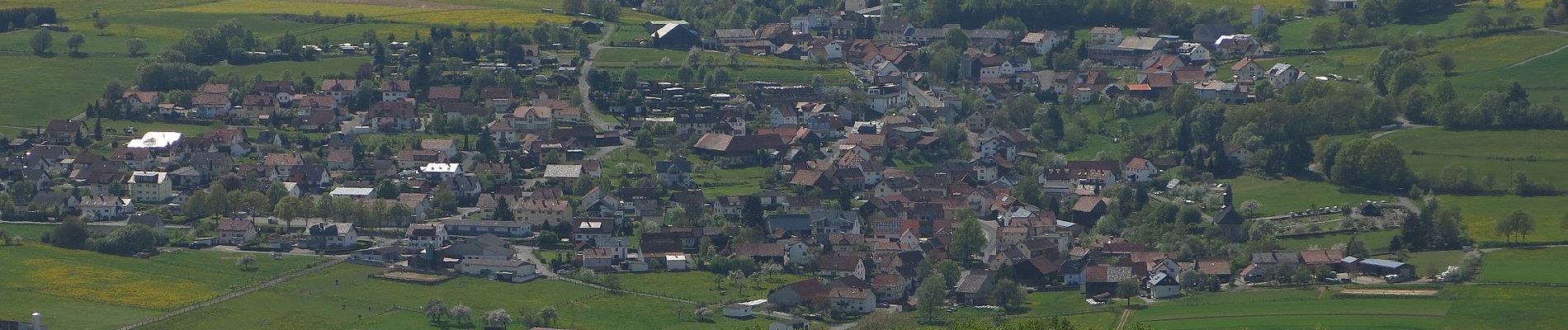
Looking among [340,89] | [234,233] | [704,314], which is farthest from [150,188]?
[704,314]

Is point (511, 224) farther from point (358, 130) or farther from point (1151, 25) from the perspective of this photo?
point (1151, 25)

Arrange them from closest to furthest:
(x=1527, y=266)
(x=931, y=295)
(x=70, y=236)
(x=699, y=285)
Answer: (x=931, y=295) → (x=1527, y=266) → (x=699, y=285) → (x=70, y=236)

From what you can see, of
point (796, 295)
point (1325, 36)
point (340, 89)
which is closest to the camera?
point (796, 295)

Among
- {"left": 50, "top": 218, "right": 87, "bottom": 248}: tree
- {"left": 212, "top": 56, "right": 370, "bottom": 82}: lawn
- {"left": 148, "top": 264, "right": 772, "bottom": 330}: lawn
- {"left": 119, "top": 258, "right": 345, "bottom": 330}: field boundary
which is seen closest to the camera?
{"left": 119, "top": 258, "right": 345, "bottom": 330}: field boundary

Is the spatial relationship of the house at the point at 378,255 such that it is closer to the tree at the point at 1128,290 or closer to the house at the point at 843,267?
the house at the point at 843,267

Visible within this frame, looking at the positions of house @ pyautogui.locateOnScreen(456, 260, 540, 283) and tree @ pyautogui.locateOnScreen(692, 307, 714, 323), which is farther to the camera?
house @ pyautogui.locateOnScreen(456, 260, 540, 283)

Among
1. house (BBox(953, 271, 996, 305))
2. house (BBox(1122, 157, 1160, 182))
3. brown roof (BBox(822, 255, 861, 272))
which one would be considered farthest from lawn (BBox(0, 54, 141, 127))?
house (BBox(953, 271, 996, 305))

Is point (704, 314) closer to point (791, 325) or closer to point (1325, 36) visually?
point (791, 325)

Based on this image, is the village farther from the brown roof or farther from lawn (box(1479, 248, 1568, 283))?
lawn (box(1479, 248, 1568, 283))
